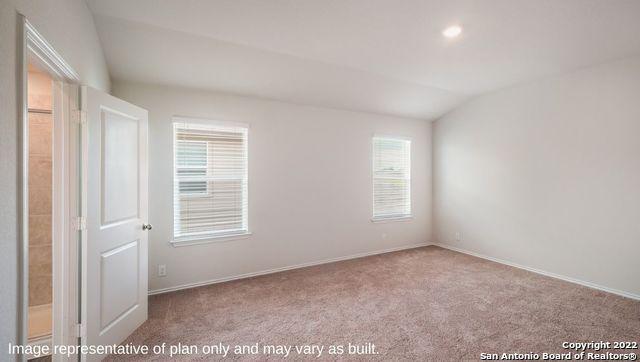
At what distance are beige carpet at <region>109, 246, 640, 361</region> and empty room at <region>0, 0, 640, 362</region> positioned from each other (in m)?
0.03

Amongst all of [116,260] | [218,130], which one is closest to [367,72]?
[218,130]

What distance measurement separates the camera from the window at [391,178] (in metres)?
4.79

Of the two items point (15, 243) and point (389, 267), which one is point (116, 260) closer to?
point (15, 243)

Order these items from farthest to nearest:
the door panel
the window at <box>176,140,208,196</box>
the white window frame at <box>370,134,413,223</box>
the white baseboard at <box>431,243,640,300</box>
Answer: the white window frame at <box>370,134,413,223</box>, the window at <box>176,140,208,196</box>, the white baseboard at <box>431,243,640,300</box>, the door panel

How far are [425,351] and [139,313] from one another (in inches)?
98.9

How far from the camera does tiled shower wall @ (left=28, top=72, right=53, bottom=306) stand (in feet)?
8.23

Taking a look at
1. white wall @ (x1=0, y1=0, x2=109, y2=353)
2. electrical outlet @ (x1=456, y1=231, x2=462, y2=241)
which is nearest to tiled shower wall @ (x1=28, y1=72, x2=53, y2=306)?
white wall @ (x1=0, y1=0, x2=109, y2=353)

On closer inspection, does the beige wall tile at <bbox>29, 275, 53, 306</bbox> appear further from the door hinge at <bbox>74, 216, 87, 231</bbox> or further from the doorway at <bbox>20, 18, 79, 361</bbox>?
the door hinge at <bbox>74, 216, 87, 231</bbox>

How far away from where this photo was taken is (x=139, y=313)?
246 centimetres

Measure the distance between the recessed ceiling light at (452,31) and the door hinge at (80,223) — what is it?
3396mm

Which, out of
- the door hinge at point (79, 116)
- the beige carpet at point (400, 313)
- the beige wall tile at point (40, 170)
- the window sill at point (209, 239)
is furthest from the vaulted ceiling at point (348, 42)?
the beige carpet at point (400, 313)

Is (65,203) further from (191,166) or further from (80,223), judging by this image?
(191,166)

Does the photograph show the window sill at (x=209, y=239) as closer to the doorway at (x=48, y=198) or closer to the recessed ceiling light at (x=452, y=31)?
the doorway at (x=48, y=198)

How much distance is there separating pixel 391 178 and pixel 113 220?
4095mm
